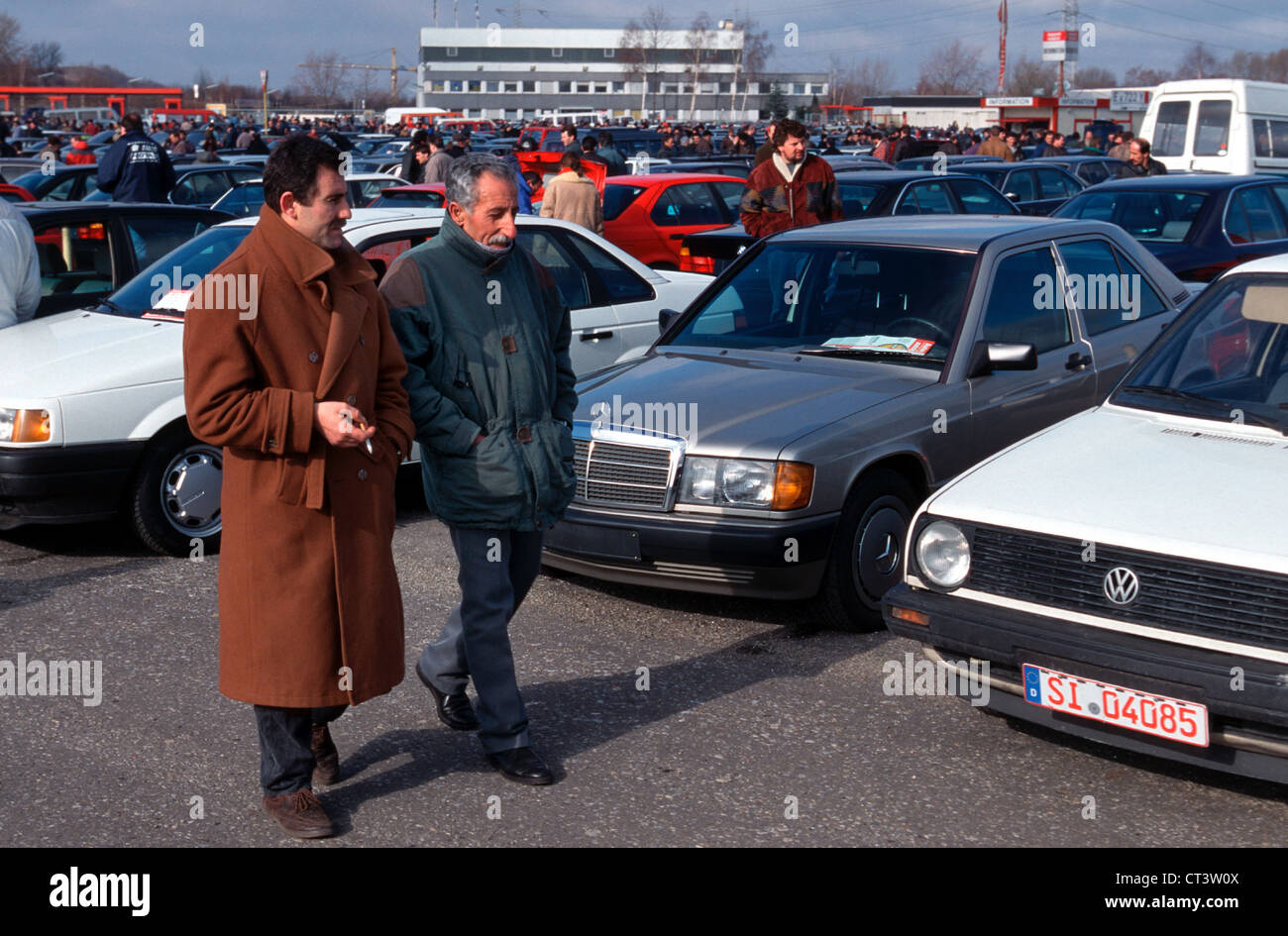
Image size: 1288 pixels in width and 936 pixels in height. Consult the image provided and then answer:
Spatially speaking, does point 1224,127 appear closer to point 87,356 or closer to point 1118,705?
point 87,356

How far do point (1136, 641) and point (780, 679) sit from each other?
4.96 feet

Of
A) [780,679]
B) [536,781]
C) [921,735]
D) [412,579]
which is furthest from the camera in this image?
[412,579]

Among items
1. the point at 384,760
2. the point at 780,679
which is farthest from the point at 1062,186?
the point at 384,760

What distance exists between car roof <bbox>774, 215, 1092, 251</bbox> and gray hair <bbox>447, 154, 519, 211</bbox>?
2.81 metres

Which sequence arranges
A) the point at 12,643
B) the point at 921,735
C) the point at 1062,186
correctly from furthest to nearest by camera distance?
the point at 1062,186
the point at 12,643
the point at 921,735

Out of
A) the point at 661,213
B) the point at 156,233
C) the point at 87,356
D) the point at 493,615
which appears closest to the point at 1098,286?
the point at 493,615

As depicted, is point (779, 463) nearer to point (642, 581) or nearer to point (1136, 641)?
point (642, 581)

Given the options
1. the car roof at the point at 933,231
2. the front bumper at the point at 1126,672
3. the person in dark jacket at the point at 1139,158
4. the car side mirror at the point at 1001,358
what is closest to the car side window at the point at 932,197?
the person in dark jacket at the point at 1139,158

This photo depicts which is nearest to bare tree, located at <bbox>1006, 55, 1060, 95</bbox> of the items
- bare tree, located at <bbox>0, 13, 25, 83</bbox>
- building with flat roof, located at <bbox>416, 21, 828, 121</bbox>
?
building with flat roof, located at <bbox>416, 21, 828, 121</bbox>

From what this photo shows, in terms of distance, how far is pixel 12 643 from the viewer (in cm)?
546

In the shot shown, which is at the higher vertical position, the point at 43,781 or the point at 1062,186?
the point at 1062,186

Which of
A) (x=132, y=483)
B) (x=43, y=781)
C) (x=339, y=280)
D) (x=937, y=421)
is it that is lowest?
(x=43, y=781)

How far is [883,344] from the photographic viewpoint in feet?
20.2

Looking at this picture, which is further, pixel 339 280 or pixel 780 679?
pixel 780 679
